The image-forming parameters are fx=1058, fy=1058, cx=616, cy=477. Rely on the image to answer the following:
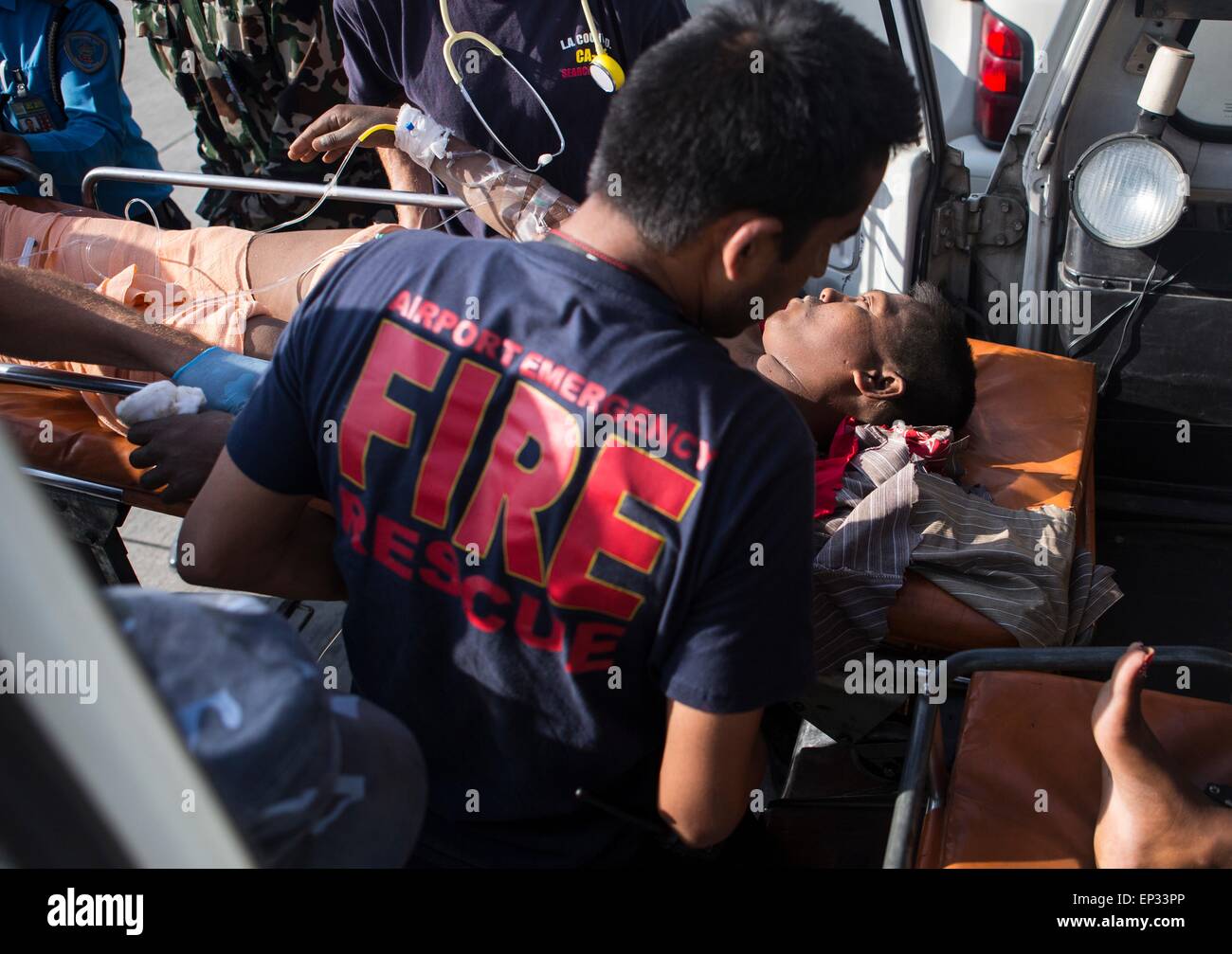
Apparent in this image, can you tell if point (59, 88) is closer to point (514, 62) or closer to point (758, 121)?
point (514, 62)

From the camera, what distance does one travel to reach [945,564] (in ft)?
7.24

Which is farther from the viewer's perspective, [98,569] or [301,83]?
[301,83]

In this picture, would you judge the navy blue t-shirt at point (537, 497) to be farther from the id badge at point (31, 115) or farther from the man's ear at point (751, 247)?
the id badge at point (31, 115)

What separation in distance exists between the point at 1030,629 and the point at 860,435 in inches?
26.4

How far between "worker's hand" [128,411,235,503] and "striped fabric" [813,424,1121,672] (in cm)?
125

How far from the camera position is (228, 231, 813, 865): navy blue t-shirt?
1117mm

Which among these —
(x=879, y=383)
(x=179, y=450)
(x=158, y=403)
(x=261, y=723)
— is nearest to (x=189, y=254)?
(x=158, y=403)

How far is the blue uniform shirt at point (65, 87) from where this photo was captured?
3299mm

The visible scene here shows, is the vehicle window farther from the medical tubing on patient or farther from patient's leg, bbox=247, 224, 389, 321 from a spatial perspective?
patient's leg, bbox=247, 224, 389, 321

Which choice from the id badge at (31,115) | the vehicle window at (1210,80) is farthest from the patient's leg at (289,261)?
the vehicle window at (1210,80)

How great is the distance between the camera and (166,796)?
2.06ft

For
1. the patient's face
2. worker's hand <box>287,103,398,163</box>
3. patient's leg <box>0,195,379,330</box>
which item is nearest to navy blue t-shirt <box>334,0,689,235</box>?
worker's hand <box>287,103,398,163</box>
